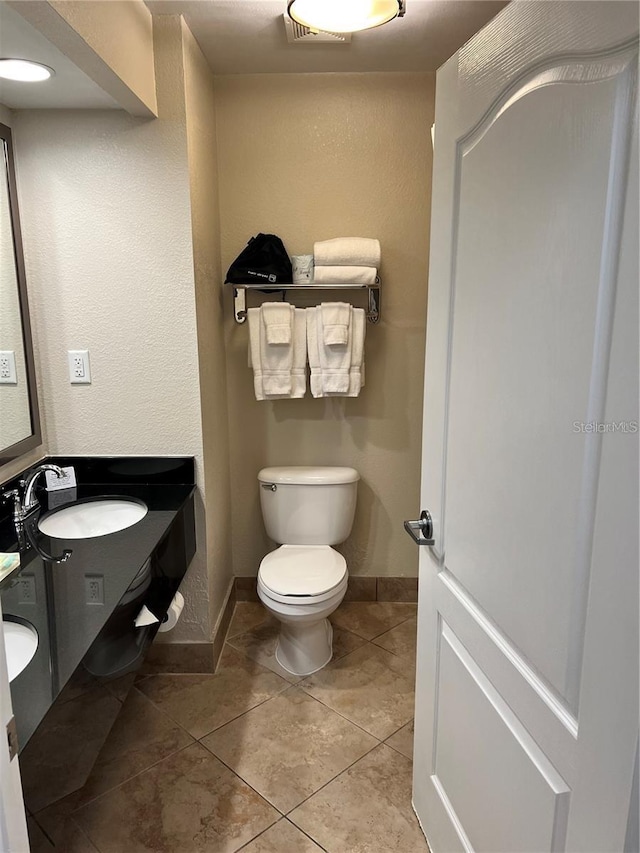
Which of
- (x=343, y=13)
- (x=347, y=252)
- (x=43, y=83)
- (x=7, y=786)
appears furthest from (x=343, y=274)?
(x=7, y=786)

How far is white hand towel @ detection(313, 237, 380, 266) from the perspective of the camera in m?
2.45

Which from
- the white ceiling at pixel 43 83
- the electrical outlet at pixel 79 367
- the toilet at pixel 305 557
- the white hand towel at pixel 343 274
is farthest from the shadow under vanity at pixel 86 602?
the white ceiling at pixel 43 83

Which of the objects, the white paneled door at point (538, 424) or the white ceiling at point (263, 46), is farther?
the white ceiling at point (263, 46)

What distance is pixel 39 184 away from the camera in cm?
203

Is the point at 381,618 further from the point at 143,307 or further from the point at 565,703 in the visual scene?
the point at 565,703

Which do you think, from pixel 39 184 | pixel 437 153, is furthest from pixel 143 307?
pixel 437 153

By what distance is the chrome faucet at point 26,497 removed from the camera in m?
1.86

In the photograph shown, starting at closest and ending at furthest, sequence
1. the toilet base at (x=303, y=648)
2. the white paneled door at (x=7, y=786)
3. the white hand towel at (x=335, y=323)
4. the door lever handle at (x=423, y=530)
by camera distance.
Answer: the white paneled door at (x=7, y=786)
the door lever handle at (x=423, y=530)
the toilet base at (x=303, y=648)
the white hand towel at (x=335, y=323)

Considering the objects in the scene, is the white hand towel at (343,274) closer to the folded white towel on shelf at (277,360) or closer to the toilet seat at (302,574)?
the folded white towel on shelf at (277,360)

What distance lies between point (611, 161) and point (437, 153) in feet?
2.20

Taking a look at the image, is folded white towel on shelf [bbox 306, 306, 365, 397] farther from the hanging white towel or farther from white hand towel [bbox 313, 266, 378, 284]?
white hand towel [bbox 313, 266, 378, 284]

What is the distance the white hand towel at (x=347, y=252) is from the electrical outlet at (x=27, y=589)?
5.30ft

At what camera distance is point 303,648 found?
7.82ft

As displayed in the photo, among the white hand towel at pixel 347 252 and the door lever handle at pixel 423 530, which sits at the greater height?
the white hand towel at pixel 347 252
